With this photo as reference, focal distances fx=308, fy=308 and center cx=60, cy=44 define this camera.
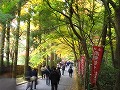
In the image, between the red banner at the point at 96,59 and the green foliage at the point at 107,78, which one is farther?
the green foliage at the point at 107,78

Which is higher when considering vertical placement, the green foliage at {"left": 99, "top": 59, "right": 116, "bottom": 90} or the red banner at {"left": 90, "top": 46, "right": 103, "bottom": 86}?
the red banner at {"left": 90, "top": 46, "right": 103, "bottom": 86}

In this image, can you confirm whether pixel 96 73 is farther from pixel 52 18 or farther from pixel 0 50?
pixel 0 50

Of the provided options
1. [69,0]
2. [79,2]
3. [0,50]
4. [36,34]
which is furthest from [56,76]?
[0,50]

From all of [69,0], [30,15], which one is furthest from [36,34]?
[69,0]

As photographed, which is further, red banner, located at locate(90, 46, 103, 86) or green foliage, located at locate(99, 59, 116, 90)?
green foliage, located at locate(99, 59, 116, 90)

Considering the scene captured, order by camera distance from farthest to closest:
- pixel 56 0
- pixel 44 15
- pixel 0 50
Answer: pixel 0 50, pixel 44 15, pixel 56 0

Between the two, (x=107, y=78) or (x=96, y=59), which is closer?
(x=96, y=59)

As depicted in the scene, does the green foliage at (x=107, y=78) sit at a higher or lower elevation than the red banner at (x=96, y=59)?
lower

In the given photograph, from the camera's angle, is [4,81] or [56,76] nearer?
[4,81]

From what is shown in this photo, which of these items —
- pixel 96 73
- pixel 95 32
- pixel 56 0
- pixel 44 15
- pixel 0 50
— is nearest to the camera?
pixel 96 73

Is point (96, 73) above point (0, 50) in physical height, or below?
below

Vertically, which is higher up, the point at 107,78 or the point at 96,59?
the point at 96,59

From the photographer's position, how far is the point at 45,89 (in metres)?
23.4

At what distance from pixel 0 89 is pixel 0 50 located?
17.7 metres
